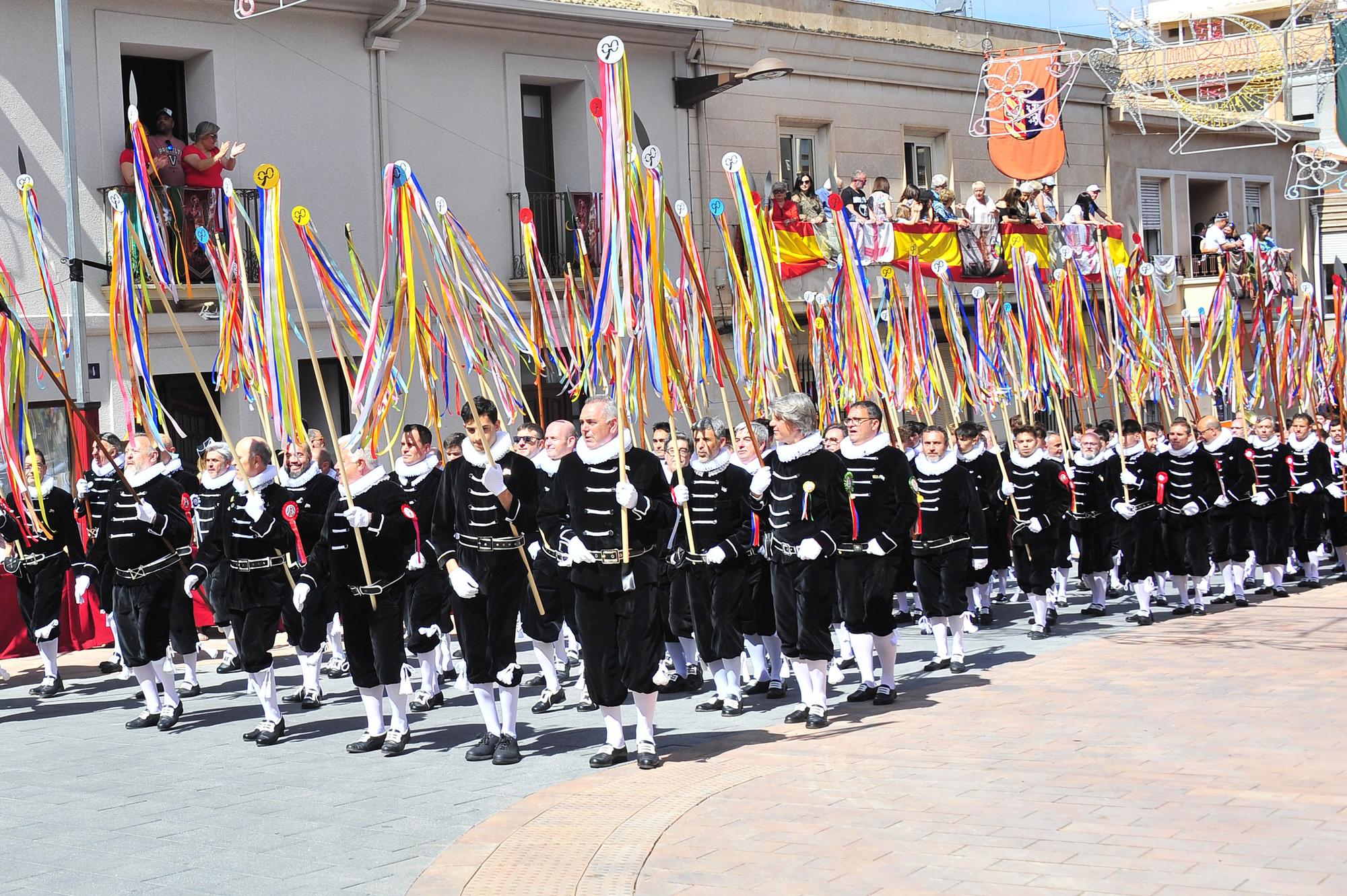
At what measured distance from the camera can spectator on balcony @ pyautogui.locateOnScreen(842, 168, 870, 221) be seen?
79.4 ft

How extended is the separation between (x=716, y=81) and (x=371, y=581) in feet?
49.7

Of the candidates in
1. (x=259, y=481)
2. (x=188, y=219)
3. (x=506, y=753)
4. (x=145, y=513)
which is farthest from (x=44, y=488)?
(x=188, y=219)

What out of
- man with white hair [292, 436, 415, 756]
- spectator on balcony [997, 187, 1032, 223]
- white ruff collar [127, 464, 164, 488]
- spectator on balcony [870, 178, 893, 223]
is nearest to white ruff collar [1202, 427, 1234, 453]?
man with white hair [292, 436, 415, 756]

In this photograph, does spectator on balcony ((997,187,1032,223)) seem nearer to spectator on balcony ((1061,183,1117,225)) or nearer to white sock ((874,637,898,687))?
spectator on balcony ((1061,183,1117,225))

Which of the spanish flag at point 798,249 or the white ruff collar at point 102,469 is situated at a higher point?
the spanish flag at point 798,249

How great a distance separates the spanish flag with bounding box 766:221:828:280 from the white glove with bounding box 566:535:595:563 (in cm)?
1536

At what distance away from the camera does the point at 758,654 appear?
443 inches

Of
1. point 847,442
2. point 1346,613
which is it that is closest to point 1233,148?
point 1346,613

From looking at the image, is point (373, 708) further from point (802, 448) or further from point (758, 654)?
point (802, 448)

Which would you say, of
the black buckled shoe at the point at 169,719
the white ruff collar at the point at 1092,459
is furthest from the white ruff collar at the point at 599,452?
the white ruff collar at the point at 1092,459

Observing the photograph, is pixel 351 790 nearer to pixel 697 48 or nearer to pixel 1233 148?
pixel 697 48

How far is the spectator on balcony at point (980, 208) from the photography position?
87.9 feet

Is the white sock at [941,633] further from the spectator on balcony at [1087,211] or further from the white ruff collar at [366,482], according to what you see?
the spectator on balcony at [1087,211]

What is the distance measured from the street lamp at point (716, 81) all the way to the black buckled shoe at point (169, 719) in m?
14.3
